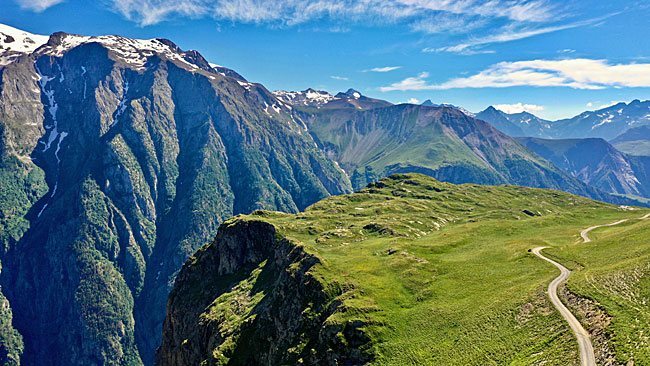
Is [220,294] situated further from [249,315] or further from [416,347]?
[416,347]

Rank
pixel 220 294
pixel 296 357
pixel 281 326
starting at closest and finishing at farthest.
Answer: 1. pixel 296 357
2. pixel 281 326
3. pixel 220 294

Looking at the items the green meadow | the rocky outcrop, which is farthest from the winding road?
the rocky outcrop

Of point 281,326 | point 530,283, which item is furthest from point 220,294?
point 530,283

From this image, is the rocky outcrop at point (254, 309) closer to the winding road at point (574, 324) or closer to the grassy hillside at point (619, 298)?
the winding road at point (574, 324)

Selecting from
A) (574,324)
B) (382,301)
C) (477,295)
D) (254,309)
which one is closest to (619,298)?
(574,324)

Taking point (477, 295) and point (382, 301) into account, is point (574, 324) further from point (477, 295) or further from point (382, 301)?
point (382, 301)

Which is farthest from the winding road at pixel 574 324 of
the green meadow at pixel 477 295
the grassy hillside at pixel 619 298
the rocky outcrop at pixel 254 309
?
the rocky outcrop at pixel 254 309
